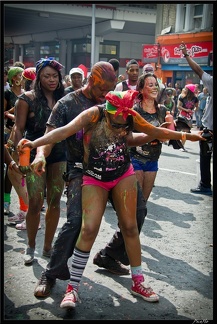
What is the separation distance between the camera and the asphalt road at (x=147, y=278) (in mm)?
3398

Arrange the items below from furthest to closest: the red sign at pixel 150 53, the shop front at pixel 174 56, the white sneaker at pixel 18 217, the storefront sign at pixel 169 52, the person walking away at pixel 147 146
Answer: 1. the red sign at pixel 150 53
2. the shop front at pixel 174 56
3. the storefront sign at pixel 169 52
4. the white sneaker at pixel 18 217
5. the person walking away at pixel 147 146

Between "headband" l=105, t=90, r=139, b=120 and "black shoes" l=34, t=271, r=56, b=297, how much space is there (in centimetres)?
144

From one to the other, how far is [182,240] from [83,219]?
2.11 meters

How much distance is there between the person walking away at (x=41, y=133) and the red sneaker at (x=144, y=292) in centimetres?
109

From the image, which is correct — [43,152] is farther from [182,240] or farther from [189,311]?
[182,240]

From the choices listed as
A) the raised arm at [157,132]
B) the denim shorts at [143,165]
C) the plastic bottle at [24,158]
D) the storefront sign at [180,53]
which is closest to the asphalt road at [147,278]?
the plastic bottle at [24,158]

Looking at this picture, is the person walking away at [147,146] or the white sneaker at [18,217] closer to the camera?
the person walking away at [147,146]

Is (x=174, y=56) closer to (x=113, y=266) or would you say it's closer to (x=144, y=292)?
(x=113, y=266)

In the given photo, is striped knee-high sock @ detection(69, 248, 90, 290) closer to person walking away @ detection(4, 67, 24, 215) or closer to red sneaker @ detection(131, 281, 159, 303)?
red sneaker @ detection(131, 281, 159, 303)

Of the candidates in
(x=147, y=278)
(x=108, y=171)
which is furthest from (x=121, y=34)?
(x=108, y=171)

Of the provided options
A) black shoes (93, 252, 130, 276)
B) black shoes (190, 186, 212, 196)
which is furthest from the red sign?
black shoes (93, 252, 130, 276)

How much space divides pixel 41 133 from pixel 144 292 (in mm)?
1786

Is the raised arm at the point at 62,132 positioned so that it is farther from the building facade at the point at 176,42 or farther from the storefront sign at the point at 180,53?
the building facade at the point at 176,42

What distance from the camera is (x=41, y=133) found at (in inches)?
173
